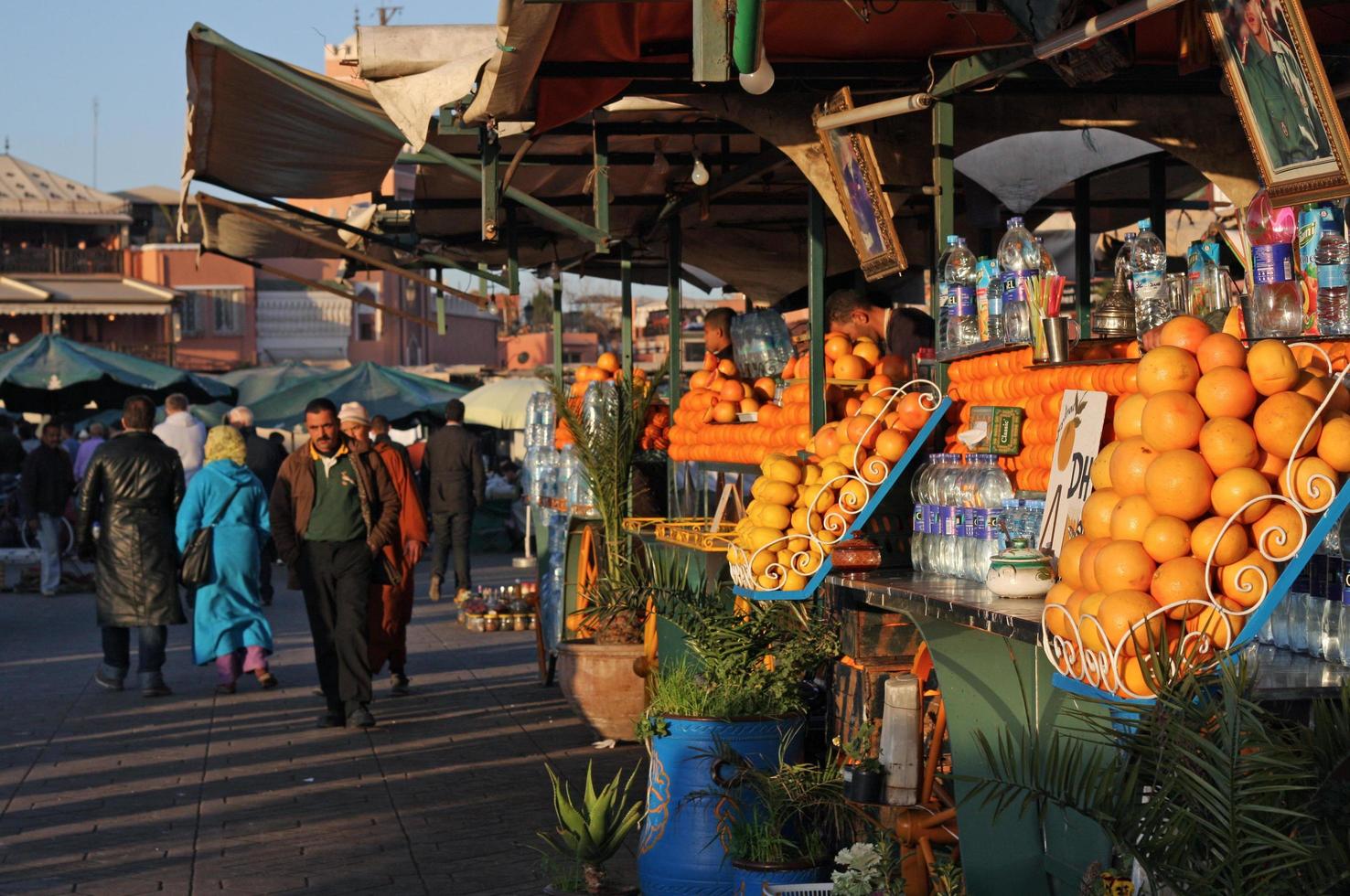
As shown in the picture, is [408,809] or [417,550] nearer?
[408,809]

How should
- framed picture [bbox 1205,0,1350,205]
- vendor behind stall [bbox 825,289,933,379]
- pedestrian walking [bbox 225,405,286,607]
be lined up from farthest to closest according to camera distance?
pedestrian walking [bbox 225,405,286,607], vendor behind stall [bbox 825,289,933,379], framed picture [bbox 1205,0,1350,205]

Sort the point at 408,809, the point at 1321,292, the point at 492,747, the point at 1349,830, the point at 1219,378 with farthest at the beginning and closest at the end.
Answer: the point at 492,747, the point at 408,809, the point at 1321,292, the point at 1219,378, the point at 1349,830

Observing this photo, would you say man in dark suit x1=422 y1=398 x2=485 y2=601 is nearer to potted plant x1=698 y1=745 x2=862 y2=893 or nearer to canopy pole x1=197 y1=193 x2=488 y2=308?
canopy pole x1=197 y1=193 x2=488 y2=308

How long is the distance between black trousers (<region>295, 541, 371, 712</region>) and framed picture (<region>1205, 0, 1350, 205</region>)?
6.93 metres

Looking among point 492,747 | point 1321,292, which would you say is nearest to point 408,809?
point 492,747

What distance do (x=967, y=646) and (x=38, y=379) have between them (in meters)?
21.2

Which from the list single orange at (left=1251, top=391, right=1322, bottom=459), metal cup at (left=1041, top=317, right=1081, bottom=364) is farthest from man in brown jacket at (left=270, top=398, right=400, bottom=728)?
single orange at (left=1251, top=391, right=1322, bottom=459)

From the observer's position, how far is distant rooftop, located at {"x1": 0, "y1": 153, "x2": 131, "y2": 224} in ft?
200

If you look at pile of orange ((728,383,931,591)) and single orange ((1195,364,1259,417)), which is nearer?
single orange ((1195,364,1259,417))

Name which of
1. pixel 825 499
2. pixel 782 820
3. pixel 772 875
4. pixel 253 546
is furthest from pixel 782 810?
pixel 253 546

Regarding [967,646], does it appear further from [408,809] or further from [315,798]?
[315,798]

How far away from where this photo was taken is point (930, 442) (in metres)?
5.85

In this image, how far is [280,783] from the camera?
28.3ft

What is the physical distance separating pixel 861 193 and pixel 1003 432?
5.59ft
